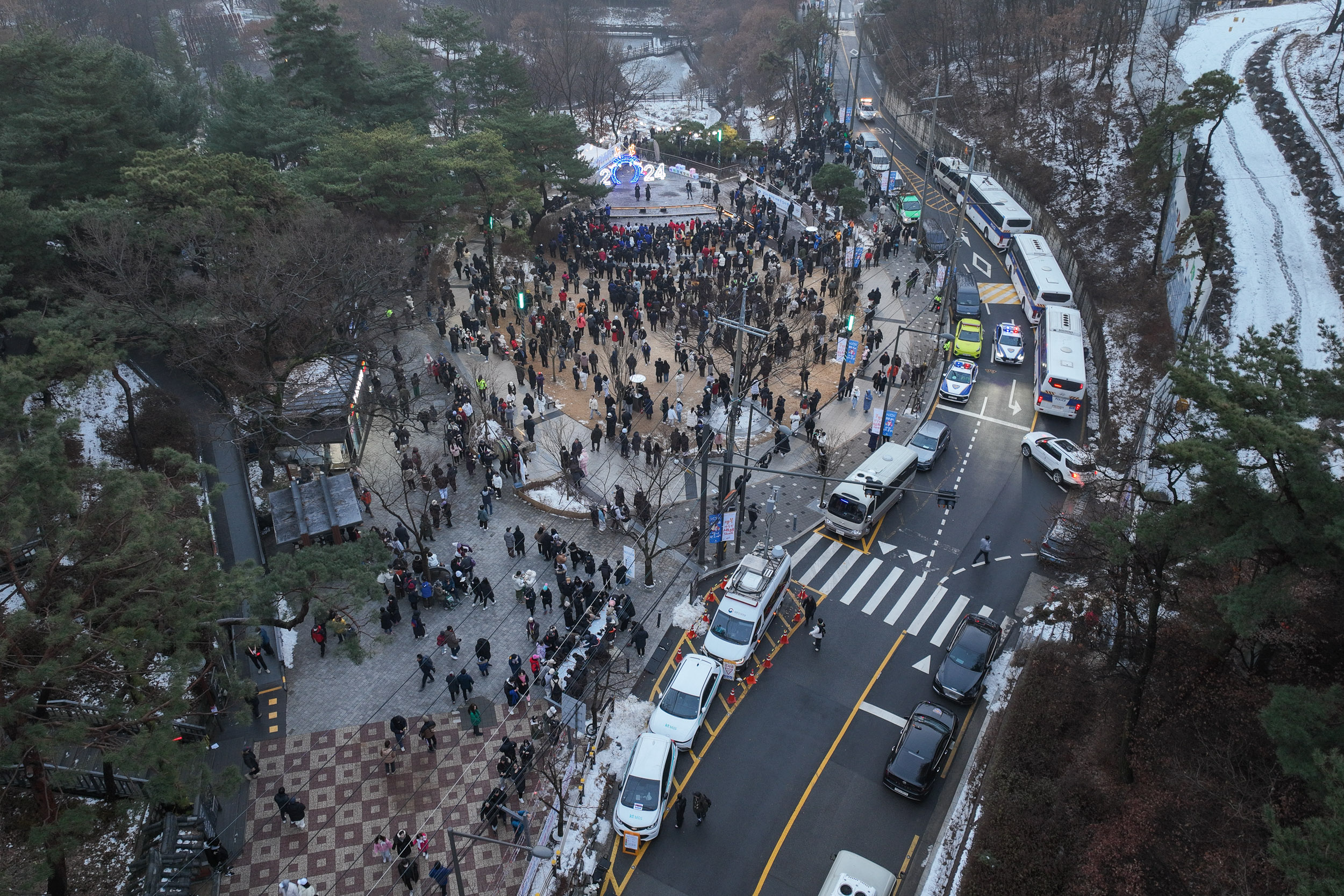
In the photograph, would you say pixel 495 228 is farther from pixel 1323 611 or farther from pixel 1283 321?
pixel 1323 611

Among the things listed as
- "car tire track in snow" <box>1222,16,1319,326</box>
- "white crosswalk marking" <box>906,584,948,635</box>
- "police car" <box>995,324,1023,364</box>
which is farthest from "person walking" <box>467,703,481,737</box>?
"car tire track in snow" <box>1222,16,1319,326</box>

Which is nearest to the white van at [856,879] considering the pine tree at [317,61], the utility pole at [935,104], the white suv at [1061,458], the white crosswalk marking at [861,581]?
the white crosswalk marking at [861,581]

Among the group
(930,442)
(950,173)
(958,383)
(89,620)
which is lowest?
(930,442)

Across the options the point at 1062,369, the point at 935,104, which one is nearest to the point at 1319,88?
the point at 935,104

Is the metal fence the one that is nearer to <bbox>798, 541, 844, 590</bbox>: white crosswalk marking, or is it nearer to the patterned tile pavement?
<bbox>798, 541, 844, 590</bbox>: white crosswalk marking

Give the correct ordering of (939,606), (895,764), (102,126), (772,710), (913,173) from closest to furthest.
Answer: (895,764), (772,710), (939,606), (102,126), (913,173)

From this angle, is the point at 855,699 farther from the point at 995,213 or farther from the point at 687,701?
the point at 995,213

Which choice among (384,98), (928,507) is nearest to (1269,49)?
(928,507)
